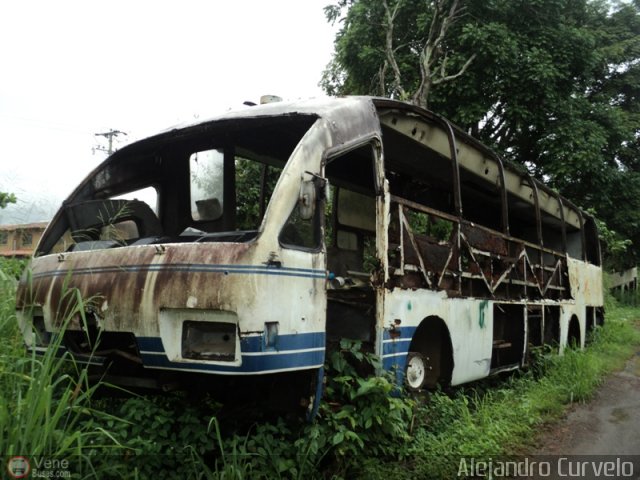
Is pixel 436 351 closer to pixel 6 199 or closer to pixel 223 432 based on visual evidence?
pixel 223 432

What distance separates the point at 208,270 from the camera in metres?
3.06

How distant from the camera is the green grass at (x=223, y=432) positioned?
2604 millimetres

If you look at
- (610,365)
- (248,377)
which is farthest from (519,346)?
(248,377)

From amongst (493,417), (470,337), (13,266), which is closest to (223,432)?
(493,417)

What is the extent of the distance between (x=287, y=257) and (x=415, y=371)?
2185 mm

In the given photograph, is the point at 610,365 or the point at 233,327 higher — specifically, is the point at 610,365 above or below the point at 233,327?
below

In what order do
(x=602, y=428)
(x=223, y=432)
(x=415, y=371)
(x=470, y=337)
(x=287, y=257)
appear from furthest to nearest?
(x=470, y=337), (x=602, y=428), (x=415, y=371), (x=223, y=432), (x=287, y=257)

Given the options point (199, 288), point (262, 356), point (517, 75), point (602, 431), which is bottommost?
point (602, 431)

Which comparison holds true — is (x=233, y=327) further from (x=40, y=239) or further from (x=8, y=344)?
(x=40, y=239)

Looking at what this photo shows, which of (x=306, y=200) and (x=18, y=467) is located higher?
(x=306, y=200)

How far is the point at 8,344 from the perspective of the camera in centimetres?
383

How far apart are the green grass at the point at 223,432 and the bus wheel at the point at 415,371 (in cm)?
19

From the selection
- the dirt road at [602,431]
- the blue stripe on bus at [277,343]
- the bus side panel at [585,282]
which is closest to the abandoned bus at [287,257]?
the blue stripe on bus at [277,343]

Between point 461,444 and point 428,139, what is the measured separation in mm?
2967
